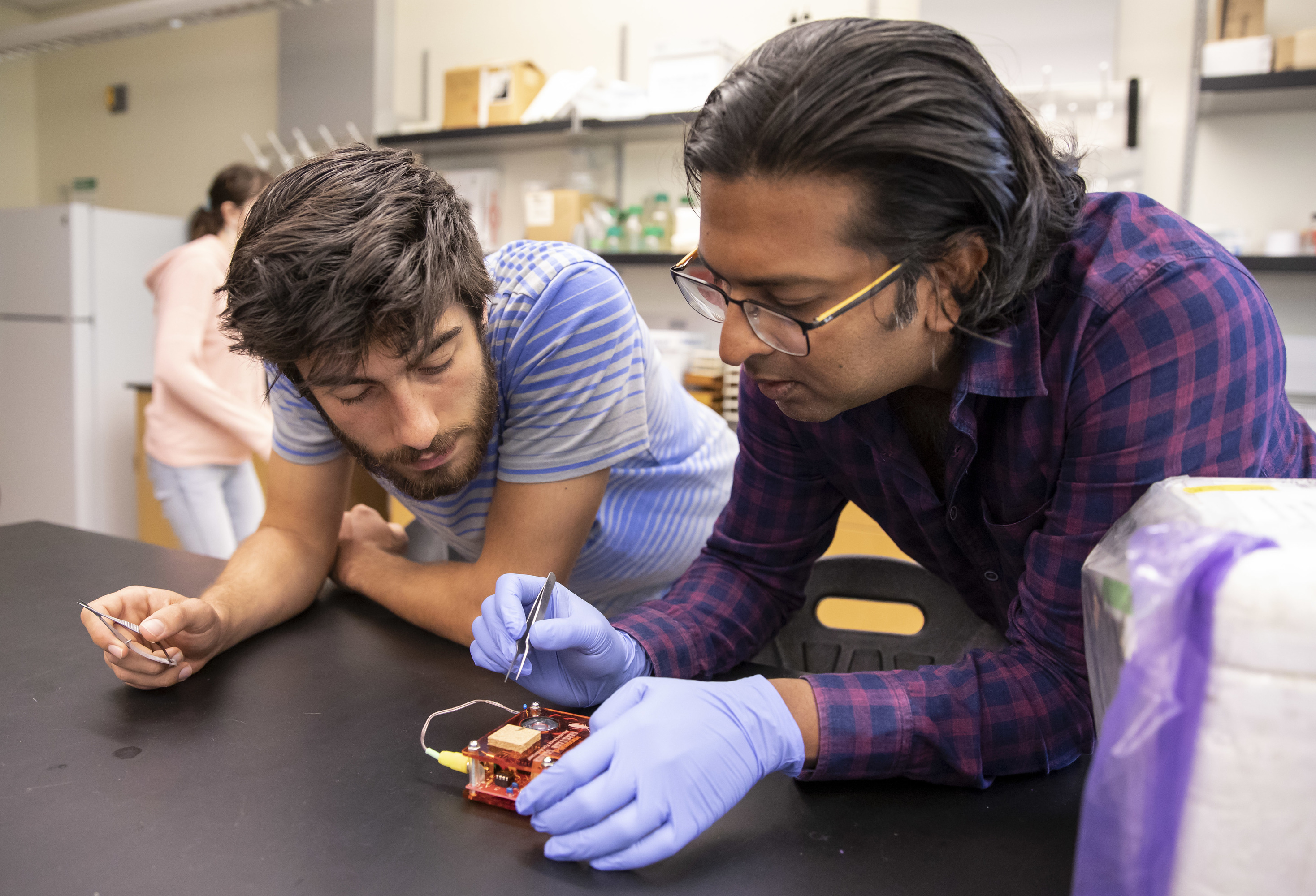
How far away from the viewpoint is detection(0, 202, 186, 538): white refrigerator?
3617mm

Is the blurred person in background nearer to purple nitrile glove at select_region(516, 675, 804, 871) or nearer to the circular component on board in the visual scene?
the circular component on board

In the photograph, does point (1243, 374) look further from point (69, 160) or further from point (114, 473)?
point (69, 160)

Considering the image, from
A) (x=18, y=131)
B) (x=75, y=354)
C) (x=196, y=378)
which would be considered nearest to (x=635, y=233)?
(x=196, y=378)

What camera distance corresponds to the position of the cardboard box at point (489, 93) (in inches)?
131

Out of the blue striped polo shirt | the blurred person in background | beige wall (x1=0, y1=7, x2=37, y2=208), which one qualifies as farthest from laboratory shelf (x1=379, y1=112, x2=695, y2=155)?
beige wall (x1=0, y1=7, x2=37, y2=208)

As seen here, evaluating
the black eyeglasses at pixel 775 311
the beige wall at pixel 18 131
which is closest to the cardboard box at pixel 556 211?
the black eyeglasses at pixel 775 311

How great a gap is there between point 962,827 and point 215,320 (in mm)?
2540

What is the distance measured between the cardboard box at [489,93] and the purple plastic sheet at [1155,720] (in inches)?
124

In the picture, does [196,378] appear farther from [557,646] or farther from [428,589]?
[557,646]

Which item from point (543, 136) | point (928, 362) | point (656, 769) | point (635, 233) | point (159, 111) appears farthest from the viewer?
point (159, 111)

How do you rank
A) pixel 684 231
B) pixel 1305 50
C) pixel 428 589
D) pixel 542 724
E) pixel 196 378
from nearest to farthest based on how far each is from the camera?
pixel 542 724
pixel 428 589
pixel 1305 50
pixel 196 378
pixel 684 231

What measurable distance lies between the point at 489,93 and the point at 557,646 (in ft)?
9.86

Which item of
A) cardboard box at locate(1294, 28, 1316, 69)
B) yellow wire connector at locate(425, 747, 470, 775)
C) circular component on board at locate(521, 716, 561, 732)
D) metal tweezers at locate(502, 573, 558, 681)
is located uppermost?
cardboard box at locate(1294, 28, 1316, 69)

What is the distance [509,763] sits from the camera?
2.41 ft
